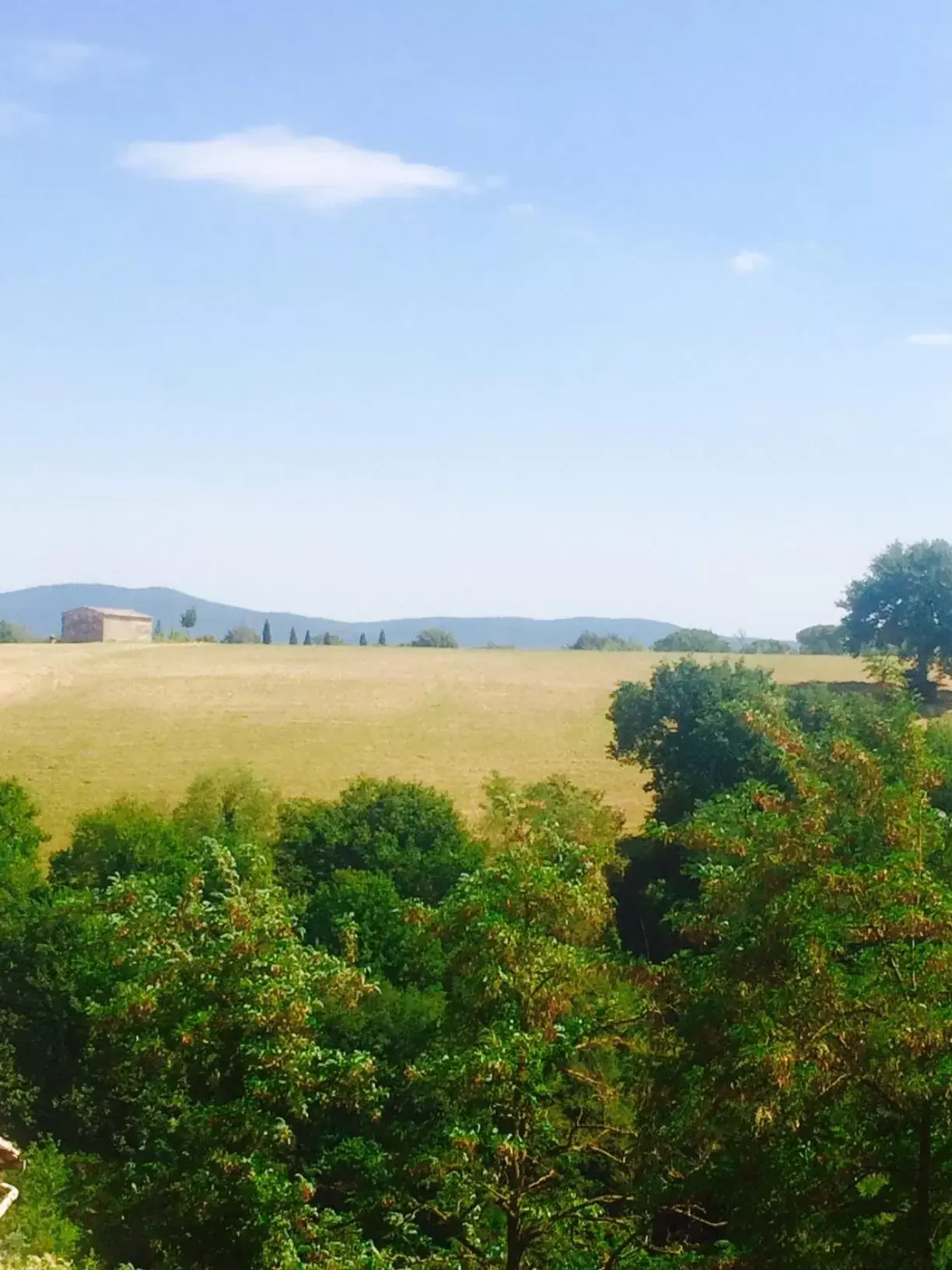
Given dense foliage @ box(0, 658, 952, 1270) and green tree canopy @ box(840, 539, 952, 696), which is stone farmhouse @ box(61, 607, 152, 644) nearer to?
green tree canopy @ box(840, 539, 952, 696)

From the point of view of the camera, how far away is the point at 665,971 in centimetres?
1600

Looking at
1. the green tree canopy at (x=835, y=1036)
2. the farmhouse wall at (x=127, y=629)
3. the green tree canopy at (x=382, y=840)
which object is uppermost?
the farmhouse wall at (x=127, y=629)

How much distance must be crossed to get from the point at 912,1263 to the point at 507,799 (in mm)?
8850

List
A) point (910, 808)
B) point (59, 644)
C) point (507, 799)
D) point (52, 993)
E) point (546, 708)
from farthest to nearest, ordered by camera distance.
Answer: point (59, 644) < point (546, 708) < point (52, 993) < point (507, 799) < point (910, 808)

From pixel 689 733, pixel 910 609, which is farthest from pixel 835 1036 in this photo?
pixel 910 609

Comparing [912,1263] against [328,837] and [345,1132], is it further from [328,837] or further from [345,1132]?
[328,837]

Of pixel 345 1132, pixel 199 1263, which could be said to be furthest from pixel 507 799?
pixel 345 1132

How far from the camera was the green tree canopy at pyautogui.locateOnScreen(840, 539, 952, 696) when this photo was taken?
288 feet

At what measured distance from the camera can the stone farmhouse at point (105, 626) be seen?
138 meters

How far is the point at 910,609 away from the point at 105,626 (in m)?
89.6

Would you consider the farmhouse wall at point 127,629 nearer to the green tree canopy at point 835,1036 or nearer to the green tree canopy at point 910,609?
the green tree canopy at point 910,609

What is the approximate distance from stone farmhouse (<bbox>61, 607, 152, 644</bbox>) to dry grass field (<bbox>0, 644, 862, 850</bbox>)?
99.7 ft

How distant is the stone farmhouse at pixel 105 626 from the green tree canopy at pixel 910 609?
3196 inches

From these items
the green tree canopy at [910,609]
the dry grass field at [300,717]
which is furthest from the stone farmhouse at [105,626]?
the green tree canopy at [910,609]
